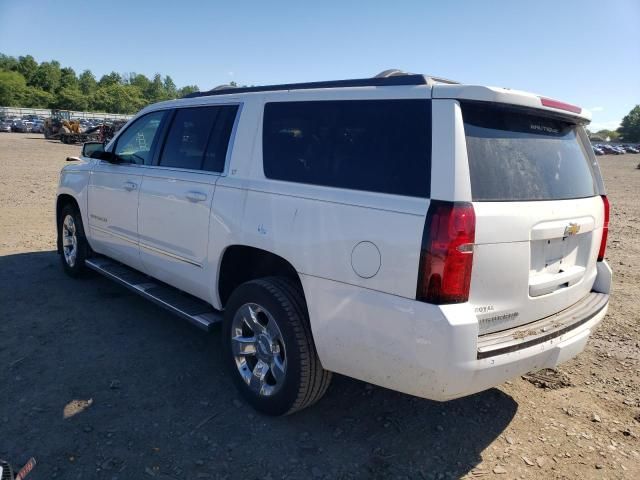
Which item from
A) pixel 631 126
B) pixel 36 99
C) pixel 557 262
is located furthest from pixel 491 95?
pixel 631 126

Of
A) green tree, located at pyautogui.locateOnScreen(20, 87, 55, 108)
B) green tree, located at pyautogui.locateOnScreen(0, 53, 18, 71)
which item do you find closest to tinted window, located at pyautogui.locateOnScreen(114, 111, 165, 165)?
green tree, located at pyautogui.locateOnScreen(20, 87, 55, 108)

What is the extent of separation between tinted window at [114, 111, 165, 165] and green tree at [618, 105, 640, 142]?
5893 inches

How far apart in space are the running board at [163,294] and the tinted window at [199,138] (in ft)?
3.58

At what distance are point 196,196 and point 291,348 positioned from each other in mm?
1421

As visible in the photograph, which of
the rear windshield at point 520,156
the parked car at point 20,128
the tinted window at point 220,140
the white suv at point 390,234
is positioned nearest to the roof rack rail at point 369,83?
the white suv at point 390,234

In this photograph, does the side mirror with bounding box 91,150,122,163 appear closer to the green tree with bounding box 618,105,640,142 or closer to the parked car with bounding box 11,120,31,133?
the parked car with bounding box 11,120,31,133

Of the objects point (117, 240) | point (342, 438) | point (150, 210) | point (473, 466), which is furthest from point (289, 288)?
point (117, 240)

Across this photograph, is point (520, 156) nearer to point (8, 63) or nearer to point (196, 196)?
point (196, 196)

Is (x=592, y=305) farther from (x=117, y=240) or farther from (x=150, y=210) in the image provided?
(x=117, y=240)

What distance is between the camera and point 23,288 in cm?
533

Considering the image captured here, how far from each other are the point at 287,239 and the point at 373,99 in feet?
3.08

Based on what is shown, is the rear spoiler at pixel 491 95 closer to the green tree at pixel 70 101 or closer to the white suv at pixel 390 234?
the white suv at pixel 390 234

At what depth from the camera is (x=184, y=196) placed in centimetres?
372

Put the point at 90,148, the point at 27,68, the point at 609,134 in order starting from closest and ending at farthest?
the point at 90,148 < the point at 27,68 < the point at 609,134
